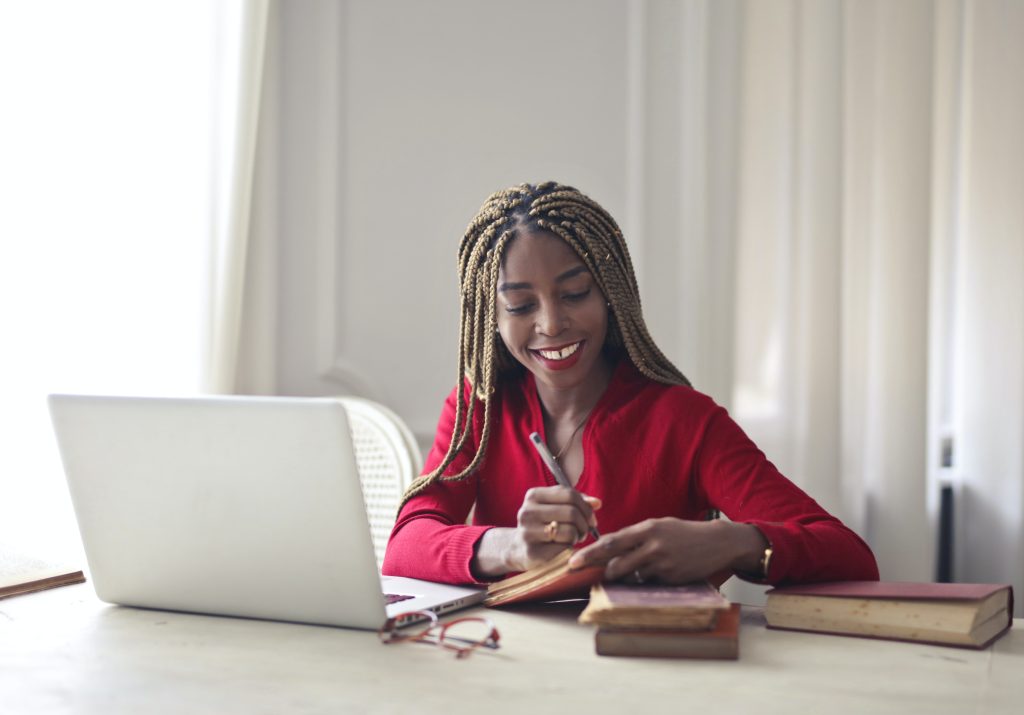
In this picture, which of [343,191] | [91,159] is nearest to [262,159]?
[343,191]

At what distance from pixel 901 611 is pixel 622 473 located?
59 centimetres

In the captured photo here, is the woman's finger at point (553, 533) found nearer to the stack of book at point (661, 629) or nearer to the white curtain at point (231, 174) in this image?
the stack of book at point (661, 629)

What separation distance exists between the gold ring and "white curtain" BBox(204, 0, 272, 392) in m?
1.48

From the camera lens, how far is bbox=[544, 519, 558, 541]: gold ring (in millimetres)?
1186

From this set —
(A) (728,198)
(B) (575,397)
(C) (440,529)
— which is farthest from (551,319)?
(A) (728,198)

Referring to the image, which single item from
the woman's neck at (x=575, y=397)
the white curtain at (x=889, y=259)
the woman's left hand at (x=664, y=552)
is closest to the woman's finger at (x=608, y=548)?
the woman's left hand at (x=664, y=552)

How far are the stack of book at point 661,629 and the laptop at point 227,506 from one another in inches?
9.2

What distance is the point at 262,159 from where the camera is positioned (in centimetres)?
274

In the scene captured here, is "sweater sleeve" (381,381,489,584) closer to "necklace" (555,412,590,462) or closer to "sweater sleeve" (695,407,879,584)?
"necklace" (555,412,590,462)

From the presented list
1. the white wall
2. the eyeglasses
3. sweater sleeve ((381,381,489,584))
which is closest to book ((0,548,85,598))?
sweater sleeve ((381,381,489,584))

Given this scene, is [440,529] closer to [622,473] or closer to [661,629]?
[622,473]

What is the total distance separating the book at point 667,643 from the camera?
102 cm

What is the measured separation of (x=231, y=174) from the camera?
8.32 feet

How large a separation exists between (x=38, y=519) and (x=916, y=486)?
1.86 meters
